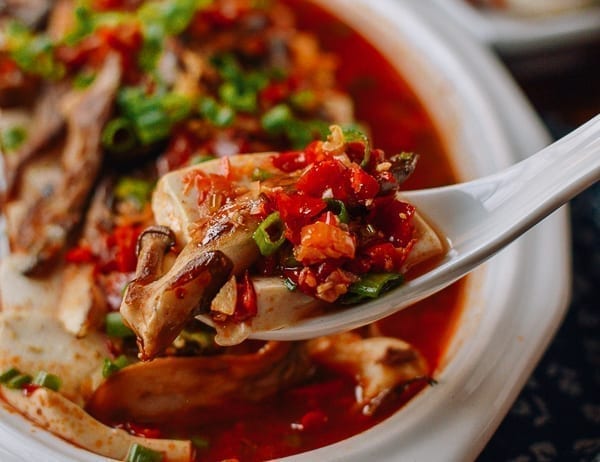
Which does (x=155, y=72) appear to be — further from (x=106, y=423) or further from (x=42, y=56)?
(x=106, y=423)

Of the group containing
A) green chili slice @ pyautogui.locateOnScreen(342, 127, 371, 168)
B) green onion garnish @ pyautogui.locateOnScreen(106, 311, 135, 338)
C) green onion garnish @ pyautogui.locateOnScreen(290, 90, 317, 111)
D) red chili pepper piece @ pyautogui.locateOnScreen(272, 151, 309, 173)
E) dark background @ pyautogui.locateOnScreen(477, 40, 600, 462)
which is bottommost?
dark background @ pyautogui.locateOnScreen(477, 40, 600, 462)

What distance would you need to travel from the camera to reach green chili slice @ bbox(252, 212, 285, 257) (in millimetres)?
1826

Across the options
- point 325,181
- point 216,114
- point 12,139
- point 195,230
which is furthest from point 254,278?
point 12,139

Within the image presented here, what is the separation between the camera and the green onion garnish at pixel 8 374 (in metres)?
2.08

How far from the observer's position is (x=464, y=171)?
3039 mm

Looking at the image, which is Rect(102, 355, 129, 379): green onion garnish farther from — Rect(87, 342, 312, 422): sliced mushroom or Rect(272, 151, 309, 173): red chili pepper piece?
Rect(272, 151, 309, 173): red chili pepper piece

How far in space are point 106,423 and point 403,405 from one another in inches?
32.2

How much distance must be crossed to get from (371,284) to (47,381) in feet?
2.95

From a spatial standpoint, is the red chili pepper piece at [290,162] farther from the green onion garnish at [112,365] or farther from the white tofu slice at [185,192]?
the green onion garnish at [112,365]

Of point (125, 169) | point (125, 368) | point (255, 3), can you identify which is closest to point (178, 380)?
point (125, 368)

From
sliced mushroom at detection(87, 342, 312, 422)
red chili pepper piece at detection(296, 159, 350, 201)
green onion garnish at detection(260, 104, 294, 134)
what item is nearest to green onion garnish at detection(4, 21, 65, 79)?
green onion garnish at detection(260, 104, 294, 134)

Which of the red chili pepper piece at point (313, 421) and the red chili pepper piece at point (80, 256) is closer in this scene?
the red chili pepper piece at point (313, 421)

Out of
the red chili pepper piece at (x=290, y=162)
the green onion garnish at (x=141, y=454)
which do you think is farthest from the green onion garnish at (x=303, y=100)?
the green onion garnish at (x=141, y=454)

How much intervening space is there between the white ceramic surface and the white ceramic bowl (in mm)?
318
